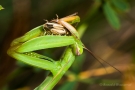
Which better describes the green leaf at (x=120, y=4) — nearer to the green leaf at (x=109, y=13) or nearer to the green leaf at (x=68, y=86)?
the green leaf at (x=109, y=13)

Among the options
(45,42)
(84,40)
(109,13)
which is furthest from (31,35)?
(84,40)

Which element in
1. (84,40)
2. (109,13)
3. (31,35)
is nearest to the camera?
(31,35)

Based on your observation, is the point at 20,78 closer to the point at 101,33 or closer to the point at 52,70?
the point at 101,33

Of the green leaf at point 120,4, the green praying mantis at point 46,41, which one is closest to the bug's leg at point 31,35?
the green praying mantis at point 46,41

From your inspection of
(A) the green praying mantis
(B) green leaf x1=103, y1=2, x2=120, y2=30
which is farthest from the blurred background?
(A) the green praying mantis

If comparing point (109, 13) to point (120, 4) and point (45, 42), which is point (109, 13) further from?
point (45, 42)

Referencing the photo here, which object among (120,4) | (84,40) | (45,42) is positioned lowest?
(84,40)

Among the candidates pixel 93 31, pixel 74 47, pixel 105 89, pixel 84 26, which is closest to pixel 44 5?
pixel 93 31

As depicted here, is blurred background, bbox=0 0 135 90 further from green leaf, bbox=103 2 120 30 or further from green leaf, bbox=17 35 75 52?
green leaf, bbox=17 35 75 52
